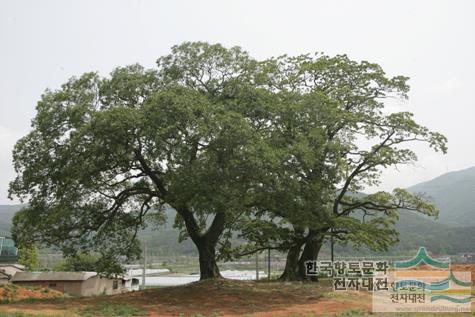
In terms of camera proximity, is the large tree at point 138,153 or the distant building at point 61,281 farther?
the distant building at point 61,281

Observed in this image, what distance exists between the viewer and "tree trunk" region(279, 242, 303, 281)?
24.9 metres

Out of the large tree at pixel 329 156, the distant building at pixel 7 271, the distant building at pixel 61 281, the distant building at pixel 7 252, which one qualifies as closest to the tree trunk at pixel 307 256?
the large tree at pixel 329 156

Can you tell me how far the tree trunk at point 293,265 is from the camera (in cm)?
2486

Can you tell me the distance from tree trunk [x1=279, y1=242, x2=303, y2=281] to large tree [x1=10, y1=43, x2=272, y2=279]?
14.4 ft

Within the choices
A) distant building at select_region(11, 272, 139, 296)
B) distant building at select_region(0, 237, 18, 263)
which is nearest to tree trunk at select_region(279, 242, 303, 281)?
distant building at select_region(11, 272, 139, 296)

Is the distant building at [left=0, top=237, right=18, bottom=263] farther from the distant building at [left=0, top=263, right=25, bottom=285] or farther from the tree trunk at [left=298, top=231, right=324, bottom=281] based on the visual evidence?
the tree trunk at [left=298, top=231, right=324, bottom=281]

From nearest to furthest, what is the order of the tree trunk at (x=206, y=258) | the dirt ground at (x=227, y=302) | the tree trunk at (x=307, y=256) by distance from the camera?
the dirt ground at (x=227, y=302) → the tree trunk at (x=206, y=258) → the tree trunk at (x=307, y=256)

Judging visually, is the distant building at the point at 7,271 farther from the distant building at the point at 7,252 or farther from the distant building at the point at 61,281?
the distant building at the point at 7,252

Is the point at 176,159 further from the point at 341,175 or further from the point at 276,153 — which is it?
the point at 341,175

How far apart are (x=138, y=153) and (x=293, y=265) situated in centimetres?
1131

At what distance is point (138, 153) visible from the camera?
18250mm

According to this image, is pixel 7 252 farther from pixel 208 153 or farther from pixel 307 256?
pixel 208 153

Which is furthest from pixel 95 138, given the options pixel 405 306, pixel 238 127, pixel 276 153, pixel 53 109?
pixel 405 306

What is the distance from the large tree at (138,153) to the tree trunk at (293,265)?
14.4 ft
